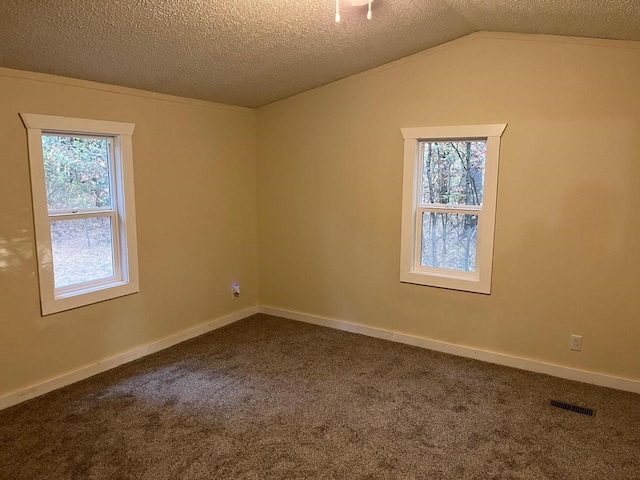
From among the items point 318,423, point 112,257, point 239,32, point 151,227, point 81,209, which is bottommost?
point 318,423

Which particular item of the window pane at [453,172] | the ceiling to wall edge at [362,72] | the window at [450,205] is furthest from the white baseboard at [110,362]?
the window pane at [453,172]

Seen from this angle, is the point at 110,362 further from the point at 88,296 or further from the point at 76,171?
A: the point at 76,171

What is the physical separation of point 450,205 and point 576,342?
1.43 m

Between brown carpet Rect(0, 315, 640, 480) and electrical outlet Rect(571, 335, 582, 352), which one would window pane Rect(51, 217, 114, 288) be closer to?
brown carpet Rect(0, 315, 640, 480)

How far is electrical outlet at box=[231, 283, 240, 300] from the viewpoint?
15.5 ft

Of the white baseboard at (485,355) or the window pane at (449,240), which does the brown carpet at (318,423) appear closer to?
the white baseboard at (485,355)

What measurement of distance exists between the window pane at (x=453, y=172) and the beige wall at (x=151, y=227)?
1.94 meters

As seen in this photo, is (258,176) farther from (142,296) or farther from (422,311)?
(422,311)

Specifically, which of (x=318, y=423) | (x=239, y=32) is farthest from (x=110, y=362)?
(x=239, y=32)

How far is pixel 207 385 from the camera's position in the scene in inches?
130

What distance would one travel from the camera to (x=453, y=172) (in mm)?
3818

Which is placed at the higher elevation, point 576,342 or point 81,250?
point 81,250

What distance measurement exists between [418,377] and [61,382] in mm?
2648

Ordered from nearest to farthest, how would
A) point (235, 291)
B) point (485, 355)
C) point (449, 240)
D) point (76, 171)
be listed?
1. point (76, 171)
2. point (485, 355)
3. point (449, 240)
4. point (235, 291)
